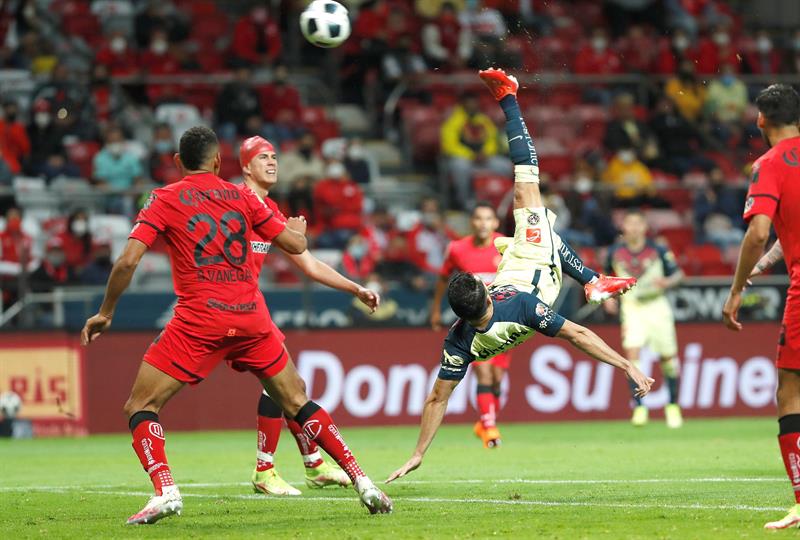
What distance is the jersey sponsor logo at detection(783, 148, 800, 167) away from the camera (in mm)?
8234

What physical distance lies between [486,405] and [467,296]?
5409mm

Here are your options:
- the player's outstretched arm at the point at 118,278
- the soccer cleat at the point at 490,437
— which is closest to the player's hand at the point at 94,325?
the player's outstretched arm at the point at 118,278

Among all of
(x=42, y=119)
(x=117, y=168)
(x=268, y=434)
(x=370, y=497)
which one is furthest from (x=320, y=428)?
(x=42, y=119)

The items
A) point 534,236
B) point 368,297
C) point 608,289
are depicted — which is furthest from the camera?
point 534,236

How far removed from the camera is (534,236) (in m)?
12.3

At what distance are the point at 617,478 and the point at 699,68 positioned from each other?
56.3 feet

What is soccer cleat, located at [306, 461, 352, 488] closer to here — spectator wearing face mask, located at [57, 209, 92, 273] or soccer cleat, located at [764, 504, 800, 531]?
soccer cleat, located at [764, 504, 800, 531]

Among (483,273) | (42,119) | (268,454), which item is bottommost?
(268,454)

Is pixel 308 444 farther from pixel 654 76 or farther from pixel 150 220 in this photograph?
pixel 654 76

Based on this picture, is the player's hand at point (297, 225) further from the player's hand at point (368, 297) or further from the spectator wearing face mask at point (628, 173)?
the spectator wearing face mask at point (628, 173)

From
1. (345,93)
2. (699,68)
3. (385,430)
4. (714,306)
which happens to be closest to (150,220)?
(385,430)

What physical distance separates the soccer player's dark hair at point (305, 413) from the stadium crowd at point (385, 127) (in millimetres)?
11156

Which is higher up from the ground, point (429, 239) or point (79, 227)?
point (79, 227)

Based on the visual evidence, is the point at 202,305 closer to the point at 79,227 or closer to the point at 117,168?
the point at 79,227
